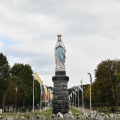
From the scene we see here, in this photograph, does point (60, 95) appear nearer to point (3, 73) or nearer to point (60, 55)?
point (60, 55)

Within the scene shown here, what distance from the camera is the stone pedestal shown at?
143 feet

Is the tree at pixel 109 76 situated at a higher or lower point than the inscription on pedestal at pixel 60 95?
higher

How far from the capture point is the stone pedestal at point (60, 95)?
4366cm

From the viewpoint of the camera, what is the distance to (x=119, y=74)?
2820 inches

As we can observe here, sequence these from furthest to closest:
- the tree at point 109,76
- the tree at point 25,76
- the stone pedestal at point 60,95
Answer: the tree at point 25,76 → the tree at point 109,76 → the stone pedestal at point 60,95

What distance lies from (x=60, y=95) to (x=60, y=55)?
6.03 m

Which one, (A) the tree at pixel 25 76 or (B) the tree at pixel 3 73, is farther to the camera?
(A) the tree at pixel 25 76

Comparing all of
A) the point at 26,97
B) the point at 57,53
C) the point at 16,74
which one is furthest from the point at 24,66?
the point at 57,53

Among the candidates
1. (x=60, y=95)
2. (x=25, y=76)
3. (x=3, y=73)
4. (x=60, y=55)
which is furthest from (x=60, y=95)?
(x=25, y=76)

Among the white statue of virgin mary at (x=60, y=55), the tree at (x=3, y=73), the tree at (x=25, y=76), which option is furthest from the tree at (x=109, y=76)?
the tree at (x=25, y=76)

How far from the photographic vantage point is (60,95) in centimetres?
4369

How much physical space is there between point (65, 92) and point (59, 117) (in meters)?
13.1

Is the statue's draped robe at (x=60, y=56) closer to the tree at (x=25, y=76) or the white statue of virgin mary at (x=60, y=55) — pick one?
the white statue of virgin mary at (x=60, y=55)

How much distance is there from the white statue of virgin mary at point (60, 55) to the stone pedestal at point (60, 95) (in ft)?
6.31
